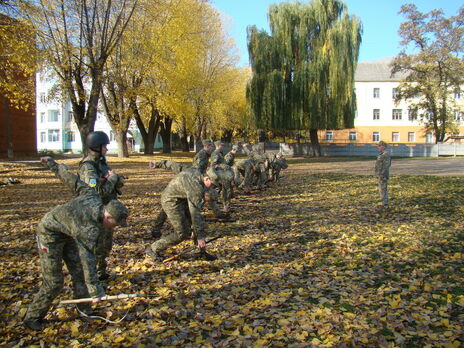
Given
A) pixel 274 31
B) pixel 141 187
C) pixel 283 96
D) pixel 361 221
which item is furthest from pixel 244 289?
pixel 274 31

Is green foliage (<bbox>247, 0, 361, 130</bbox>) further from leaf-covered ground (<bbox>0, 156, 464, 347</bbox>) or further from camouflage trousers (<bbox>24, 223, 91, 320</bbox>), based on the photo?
camouflage trousers (<bbox>24, 223, 91, 320</bbox>)

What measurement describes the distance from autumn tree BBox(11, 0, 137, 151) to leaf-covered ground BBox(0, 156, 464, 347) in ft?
31.6

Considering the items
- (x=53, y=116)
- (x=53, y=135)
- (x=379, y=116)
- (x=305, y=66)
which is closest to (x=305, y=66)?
(x=305, y=66)

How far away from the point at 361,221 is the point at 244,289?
5.48 metres

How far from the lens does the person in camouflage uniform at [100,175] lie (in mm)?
5547

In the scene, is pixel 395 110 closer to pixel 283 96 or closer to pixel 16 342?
pixel 283 96

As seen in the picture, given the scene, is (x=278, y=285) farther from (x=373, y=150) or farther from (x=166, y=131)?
(x=373, y=150)

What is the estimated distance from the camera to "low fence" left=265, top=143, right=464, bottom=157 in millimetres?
42312

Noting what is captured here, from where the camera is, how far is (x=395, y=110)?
200 ft

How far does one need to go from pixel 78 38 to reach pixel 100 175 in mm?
16846

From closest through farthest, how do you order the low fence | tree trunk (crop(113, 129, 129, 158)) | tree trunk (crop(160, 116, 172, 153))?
1. tree trunk (crop(113, 129, 129, 158))
2. tree trunk (crop(160, 116, 172, 153))
3. the low fence

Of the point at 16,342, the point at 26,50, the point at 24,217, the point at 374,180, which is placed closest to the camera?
the point at 16,342

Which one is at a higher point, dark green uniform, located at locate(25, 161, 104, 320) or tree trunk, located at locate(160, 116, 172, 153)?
tree trunk, located at locate(160, 116, 172, 153)

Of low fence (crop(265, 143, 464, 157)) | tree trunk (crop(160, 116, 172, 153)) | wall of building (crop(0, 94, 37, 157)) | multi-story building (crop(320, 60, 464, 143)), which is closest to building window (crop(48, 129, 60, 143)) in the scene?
tree trunk (crop(160, 116, 172, 153))
